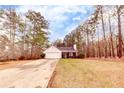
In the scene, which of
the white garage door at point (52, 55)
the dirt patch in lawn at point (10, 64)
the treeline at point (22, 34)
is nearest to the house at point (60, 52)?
the white garage door at point (52, 55)

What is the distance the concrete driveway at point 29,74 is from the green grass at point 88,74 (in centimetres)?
15

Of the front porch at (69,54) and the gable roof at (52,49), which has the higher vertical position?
the gable roof at (52,49)

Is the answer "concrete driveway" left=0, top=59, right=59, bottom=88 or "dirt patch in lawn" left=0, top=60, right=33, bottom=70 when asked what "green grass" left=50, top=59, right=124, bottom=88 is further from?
"dirt patch in lawn" left=0, top=60, right=33, bottom=70

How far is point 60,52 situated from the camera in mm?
4832

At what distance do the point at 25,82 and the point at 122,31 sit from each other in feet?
5.76


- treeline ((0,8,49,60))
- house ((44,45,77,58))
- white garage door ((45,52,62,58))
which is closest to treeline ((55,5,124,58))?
house ((44,45,77,58))

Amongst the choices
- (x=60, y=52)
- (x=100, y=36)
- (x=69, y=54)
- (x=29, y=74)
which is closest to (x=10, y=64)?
(x=29, y=74)

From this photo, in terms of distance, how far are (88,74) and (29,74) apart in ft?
3.07

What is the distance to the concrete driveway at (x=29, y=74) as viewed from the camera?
421 cm

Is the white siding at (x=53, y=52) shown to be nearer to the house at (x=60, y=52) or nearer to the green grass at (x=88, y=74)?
the house at (x=60, y=52)
